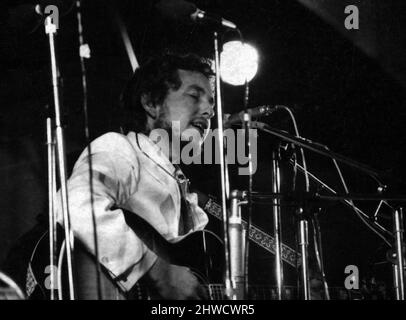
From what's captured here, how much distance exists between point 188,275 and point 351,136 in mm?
1898

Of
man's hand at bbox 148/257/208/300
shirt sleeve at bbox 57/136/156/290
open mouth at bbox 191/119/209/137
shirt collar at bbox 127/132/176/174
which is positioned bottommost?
man's hand at bbox 148/257/208/300

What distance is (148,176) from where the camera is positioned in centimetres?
258

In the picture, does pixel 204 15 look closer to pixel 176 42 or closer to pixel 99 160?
pixel 99 160

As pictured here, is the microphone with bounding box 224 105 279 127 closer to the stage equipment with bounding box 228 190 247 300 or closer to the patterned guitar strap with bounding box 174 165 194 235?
the stage equipment with bounding box 228 190 247 300

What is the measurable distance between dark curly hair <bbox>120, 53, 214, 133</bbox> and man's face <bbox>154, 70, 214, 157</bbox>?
3cm

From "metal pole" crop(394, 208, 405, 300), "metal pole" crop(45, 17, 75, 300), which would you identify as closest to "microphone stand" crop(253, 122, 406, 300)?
"metal pole" crop(394, 208, 405, 300)

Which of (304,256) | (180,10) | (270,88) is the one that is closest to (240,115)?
(180,10)

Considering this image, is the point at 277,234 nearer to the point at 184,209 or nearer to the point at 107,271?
the point at 184,209

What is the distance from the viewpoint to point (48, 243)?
2342mm

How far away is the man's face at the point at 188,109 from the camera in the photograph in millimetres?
2807

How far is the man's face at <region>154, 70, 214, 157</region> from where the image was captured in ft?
9.21

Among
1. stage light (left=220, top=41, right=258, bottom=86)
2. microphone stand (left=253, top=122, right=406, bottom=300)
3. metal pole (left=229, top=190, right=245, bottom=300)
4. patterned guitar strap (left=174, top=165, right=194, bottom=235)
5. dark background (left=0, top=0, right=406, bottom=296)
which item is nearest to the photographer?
metal pole (left=229, top=190, right=245, bottom=300)

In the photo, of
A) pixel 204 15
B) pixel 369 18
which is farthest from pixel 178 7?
pixel 369 18

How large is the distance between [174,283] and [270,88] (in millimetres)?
1783
